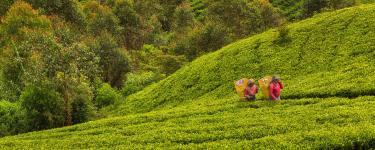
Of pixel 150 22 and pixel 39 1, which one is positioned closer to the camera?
pixel 39 1

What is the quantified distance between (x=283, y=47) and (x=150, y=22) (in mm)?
42698

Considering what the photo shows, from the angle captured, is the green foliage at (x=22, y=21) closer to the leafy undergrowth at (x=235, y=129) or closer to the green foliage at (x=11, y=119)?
the green foliage at (x=11, y=119)

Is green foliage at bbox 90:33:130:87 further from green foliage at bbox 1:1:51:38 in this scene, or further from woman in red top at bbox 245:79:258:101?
woman in red top at bbox 245:79:258:101

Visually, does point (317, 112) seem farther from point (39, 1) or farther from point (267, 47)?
point (39, 1)

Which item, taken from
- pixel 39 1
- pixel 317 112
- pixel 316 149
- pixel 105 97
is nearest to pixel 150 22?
pixel 39 1

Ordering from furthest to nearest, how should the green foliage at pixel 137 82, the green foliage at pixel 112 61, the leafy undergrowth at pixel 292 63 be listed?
the green foliage at pixel 112 61 < the green foliage at pixel 137 82 < the leafy undergrowth at pixel 292 63

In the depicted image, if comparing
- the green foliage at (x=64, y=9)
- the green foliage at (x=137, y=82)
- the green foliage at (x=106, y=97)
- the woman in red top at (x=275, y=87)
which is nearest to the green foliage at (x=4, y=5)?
the green foliage at (x=64, y=9)

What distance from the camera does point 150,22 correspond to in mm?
77750

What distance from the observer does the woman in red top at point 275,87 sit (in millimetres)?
25219

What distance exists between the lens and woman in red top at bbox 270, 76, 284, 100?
2522cm

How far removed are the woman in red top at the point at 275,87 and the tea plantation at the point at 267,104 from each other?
0.53m

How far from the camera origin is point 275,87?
25.7 m

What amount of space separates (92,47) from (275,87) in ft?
101

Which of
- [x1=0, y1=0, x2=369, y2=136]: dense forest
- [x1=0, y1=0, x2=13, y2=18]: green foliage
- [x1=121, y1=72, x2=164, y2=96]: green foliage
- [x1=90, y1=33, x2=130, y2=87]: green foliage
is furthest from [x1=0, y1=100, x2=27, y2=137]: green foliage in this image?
[x1=0, y1=0, x2=13, y2=18]: green foliage
